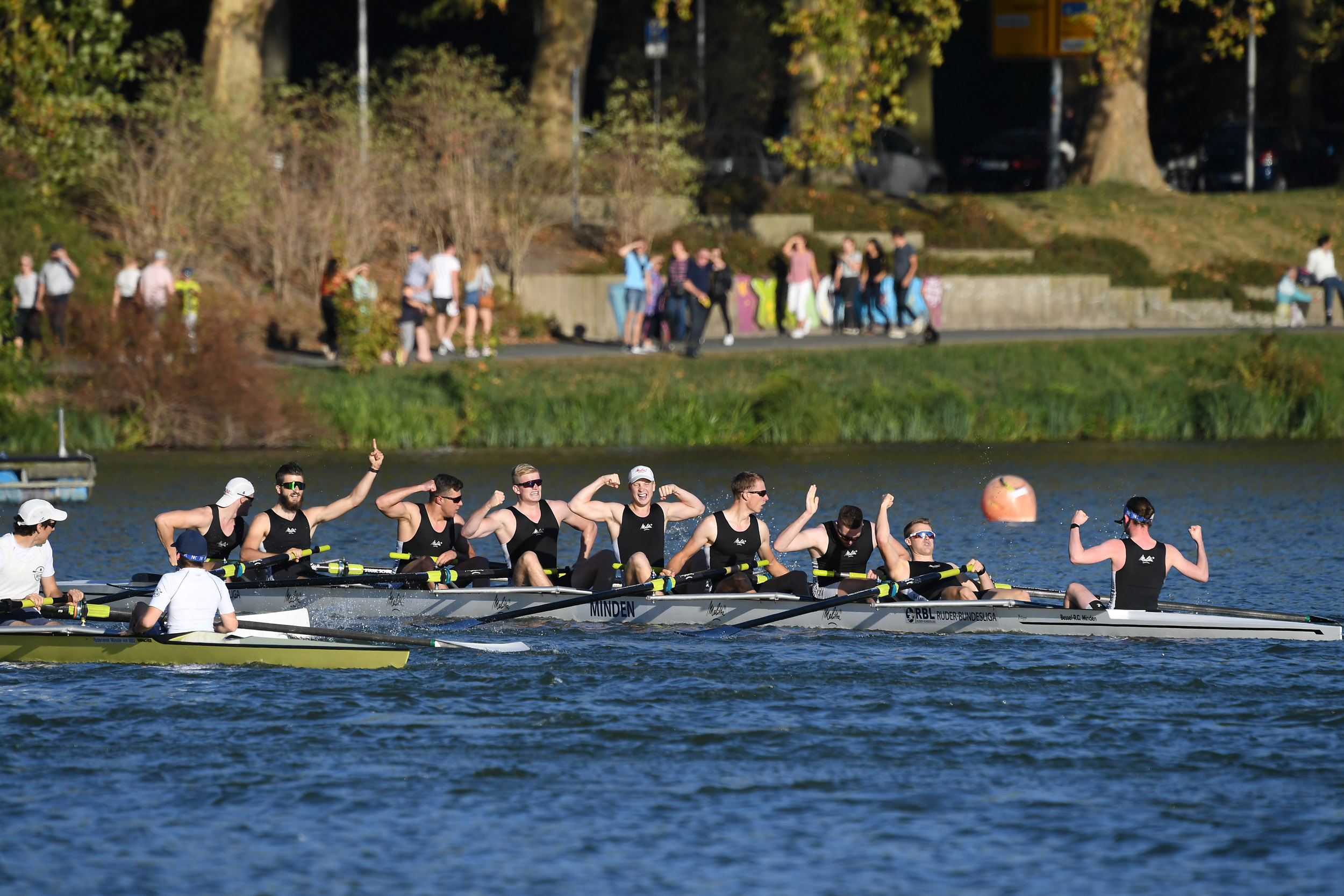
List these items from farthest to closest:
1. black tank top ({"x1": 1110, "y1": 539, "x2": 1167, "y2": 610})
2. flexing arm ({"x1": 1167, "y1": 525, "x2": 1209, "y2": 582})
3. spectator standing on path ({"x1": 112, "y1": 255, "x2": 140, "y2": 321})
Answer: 1. spectator standing on path ({"x1": 112, "y1": 255, "x2": 140, "y2": 321})
2. black tank top ({"x1": 1110, "y1": 539, "x2": 1167, "y2": 610})
3. flexing arm ({"x1": 1167, "y1": 525, "x2": 1209, "y2": 582})

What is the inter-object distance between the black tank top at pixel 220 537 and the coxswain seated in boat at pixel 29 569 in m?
1.48

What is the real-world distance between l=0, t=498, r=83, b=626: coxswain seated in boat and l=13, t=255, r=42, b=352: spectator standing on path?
12950 mm

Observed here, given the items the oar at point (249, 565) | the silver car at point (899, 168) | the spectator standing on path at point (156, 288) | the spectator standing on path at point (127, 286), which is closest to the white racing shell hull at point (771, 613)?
the oar at point (249, 565)

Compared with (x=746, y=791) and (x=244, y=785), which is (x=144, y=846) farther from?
(x=746, y=791)

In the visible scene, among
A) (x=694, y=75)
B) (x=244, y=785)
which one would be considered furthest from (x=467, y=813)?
(x=694, y=75)

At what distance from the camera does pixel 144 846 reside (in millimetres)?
10320

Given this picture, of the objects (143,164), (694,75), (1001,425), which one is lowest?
(1001,425)

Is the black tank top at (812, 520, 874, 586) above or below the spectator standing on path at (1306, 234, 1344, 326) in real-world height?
below

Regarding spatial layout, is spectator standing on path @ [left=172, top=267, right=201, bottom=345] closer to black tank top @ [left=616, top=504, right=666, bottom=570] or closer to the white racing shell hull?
the white racing shell hull

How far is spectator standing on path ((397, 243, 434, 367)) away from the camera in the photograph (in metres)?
27.6

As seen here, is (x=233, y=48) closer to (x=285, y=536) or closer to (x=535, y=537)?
(x=285, y=536)

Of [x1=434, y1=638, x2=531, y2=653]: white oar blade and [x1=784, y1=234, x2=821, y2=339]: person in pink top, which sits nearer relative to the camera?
[x1=434, y1=638, x2=531, y2=653]: white oar blade

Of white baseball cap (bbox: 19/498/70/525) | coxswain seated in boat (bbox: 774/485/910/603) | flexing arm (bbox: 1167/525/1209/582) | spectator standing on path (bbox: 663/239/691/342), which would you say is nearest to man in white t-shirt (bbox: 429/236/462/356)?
spectator standing on path (bbox: 663/239/691/342)

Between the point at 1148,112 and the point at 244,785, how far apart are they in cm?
4408
